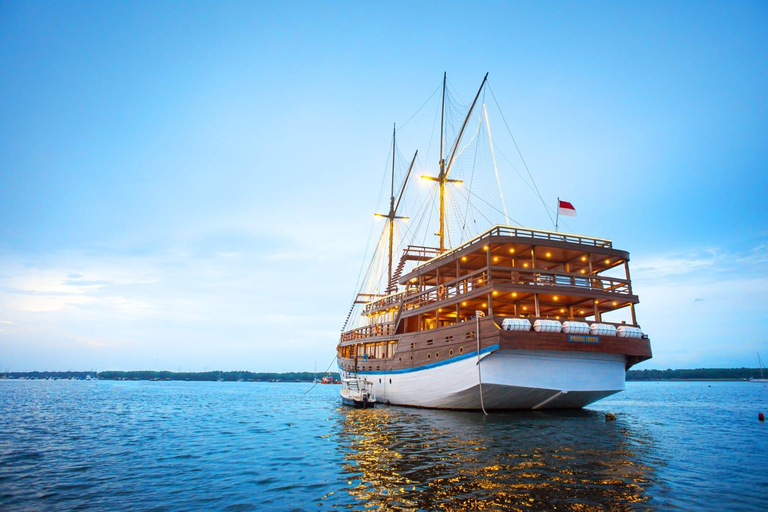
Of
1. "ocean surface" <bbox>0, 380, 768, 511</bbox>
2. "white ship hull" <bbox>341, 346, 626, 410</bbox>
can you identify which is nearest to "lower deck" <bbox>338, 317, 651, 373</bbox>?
"white ship hull" <bbox>341, 346, 626, 410</bbox>

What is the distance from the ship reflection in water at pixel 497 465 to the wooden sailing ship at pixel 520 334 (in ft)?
8.63

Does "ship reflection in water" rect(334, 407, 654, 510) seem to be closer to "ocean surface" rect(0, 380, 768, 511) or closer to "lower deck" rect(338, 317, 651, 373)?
"ocean surface" rect(0, 380, 768, 511)

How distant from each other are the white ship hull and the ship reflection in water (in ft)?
6.51

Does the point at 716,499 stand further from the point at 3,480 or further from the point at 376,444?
the point at 3,480

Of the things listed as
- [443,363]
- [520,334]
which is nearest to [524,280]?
[520,334]

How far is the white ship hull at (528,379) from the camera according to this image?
22.0 meters

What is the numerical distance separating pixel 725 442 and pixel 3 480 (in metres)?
26.1

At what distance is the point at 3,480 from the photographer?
12102 millimetres

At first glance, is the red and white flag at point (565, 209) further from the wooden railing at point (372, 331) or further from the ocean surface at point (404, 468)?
the wooden railing at point (372, 331)

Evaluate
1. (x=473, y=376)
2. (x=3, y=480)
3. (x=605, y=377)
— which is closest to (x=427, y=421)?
(x=473, y=376)

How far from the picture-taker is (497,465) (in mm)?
12172

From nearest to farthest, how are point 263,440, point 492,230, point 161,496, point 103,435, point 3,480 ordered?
point 161,496 → point 3,480 → point 263,440 → point 103,435 → point 492,230

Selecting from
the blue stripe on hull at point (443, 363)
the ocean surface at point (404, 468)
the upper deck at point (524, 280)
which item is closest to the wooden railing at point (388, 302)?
the upper deck at point (524, 280)

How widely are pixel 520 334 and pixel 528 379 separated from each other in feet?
9.48
